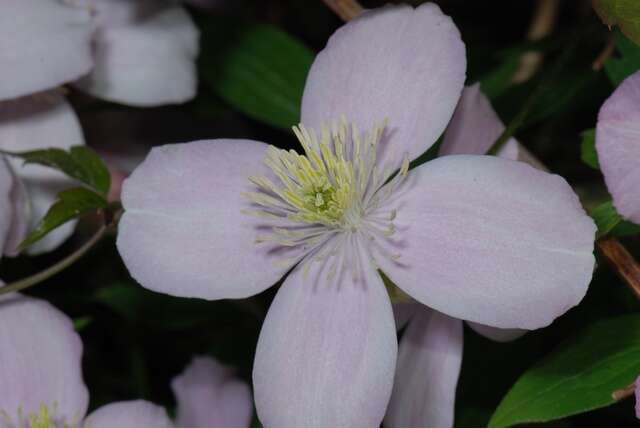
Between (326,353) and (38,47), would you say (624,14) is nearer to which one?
(326,353)

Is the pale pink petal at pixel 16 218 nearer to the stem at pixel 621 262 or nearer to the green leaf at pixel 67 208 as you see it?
the green leaf at pixel 67 208

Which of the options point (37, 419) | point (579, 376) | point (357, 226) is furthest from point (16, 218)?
point (579, 376)

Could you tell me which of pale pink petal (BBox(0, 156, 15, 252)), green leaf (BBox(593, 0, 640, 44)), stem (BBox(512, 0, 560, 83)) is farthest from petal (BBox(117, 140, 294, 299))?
stem (BBox(512, 0, 560, 83))

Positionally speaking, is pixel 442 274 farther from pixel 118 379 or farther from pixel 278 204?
pixel 118 379

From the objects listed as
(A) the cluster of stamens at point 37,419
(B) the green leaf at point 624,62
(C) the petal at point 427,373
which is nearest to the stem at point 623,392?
(C) the petal at point 427,373

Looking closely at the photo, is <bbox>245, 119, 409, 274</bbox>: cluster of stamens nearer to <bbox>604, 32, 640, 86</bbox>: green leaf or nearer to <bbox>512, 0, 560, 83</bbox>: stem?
<bbox>604, 32, 640, 86</bbox>: green leaf

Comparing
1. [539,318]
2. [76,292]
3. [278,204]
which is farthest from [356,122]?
[76,292]
